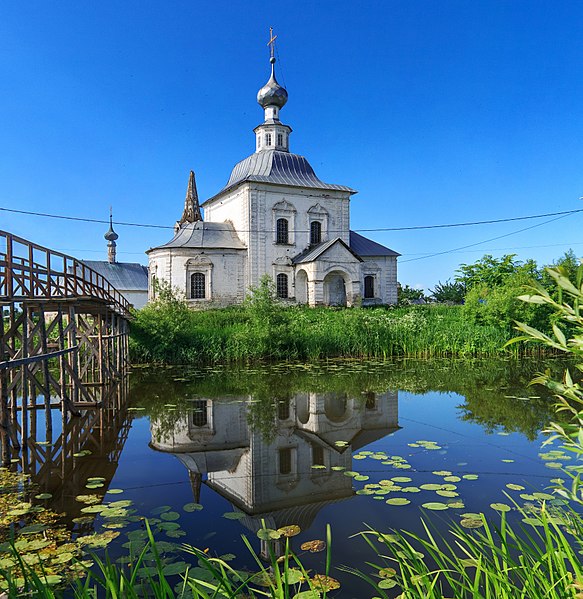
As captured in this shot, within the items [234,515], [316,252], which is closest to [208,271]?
[316,252]

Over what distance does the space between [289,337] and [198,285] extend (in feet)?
37.6

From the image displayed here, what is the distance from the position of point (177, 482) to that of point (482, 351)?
53.7 feet

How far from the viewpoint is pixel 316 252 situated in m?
28.2

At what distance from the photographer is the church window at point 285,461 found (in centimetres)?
636

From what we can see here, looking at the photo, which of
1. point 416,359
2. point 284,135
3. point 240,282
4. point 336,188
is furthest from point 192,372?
point 284,135

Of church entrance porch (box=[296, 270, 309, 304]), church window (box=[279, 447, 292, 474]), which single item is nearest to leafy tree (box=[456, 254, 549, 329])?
church entrance porch (box=[296, 270, 309, 304])

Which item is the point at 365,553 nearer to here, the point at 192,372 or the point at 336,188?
the point at 192,372

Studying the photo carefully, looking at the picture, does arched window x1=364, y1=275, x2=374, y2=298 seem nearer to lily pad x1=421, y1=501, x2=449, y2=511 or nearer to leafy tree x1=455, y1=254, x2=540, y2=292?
leafy tree x1=455, y1=254, x2=540, y2=292

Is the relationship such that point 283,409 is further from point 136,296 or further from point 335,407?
point 136,296

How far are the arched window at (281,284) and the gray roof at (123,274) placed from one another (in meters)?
17.9

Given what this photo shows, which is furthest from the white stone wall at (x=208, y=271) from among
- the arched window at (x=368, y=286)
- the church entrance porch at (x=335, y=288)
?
the arched window at (x=368, y=286)

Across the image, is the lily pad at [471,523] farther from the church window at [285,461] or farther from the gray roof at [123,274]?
the gray roof at [123,274]

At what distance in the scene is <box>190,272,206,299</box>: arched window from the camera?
28.0 m

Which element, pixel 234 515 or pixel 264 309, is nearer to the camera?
pixel 234 515
